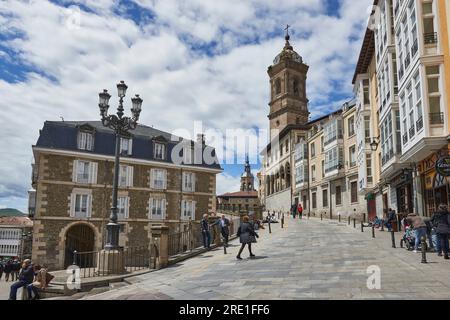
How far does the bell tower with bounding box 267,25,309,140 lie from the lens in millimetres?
67000

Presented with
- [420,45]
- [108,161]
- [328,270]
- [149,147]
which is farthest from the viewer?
[149,147]

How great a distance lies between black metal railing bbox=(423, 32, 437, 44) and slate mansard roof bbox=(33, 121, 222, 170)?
2459cm

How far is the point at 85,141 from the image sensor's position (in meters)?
31.4

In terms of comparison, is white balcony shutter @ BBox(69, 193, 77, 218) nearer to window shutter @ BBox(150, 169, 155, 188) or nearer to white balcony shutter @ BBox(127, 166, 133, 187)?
white balcony shutter @ BBox(127, 166, 133, 187)

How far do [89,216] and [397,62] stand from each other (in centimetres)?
2462

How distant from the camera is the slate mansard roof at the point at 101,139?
2951 centimetres

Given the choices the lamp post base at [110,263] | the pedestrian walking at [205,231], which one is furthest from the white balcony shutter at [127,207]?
the lamp post base at [110,263]

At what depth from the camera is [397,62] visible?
751 inches

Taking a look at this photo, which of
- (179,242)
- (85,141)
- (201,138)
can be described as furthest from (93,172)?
(179,242)

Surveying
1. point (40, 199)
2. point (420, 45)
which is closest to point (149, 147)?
point (40, 199)

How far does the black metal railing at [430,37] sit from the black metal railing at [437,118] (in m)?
3.03
